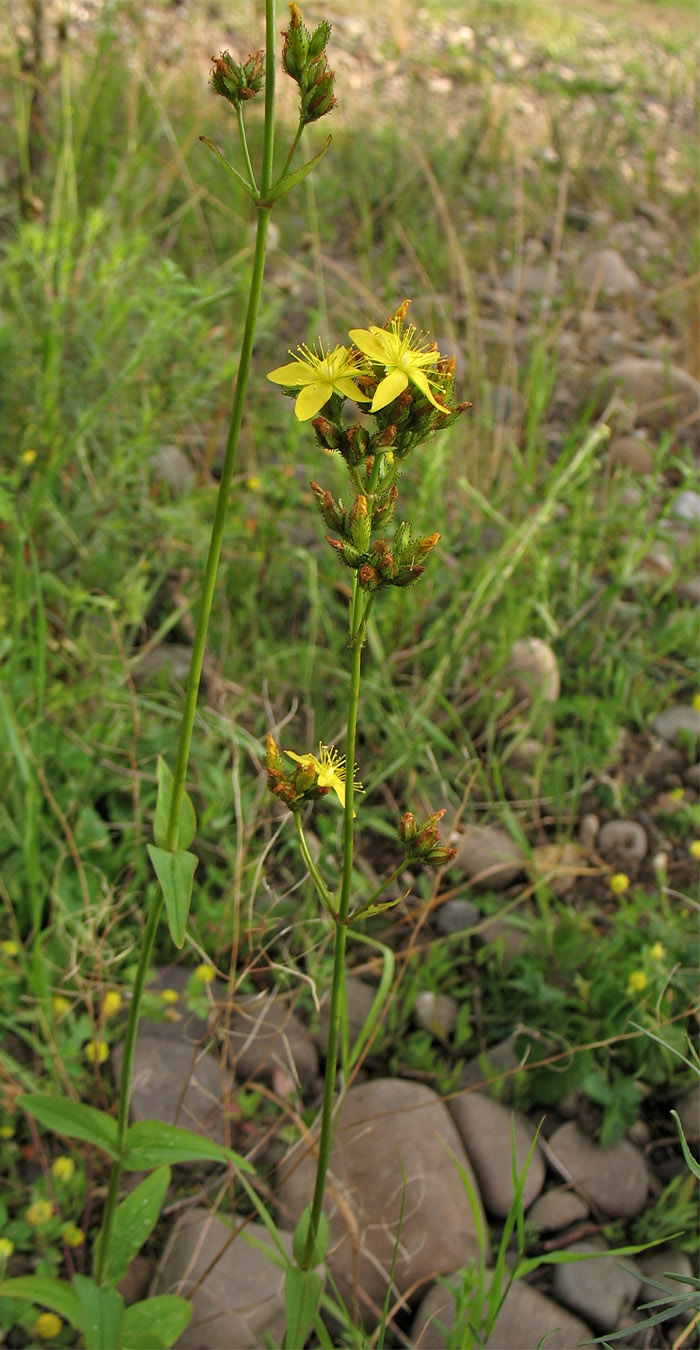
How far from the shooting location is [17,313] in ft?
9.92

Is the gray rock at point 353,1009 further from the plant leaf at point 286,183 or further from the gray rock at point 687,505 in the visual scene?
the gray rock at point 687,505

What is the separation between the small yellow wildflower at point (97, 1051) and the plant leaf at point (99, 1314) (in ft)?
1.43

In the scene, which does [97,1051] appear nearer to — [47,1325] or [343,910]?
[47,1325]

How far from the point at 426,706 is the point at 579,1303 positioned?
126 cm

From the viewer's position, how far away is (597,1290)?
1722 mm

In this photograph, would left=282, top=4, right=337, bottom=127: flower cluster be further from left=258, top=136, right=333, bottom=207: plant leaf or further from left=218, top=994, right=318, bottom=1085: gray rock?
left=218, top=994, right=318, bottom=1085: gray rock

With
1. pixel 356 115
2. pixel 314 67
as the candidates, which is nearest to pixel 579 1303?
pixel 314 67

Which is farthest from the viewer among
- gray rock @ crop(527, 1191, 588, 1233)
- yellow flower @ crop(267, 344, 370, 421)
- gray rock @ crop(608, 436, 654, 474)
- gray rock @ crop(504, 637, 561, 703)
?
gray rock @ crop(608, 436, 654, 474)

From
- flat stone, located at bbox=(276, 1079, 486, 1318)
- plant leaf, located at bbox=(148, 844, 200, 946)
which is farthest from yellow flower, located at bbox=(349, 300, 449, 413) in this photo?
A: flat stone, located at bbox=(276, 1079, 486, 1318)

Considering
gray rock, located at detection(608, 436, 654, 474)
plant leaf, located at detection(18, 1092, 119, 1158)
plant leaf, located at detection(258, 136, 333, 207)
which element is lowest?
plant leaf, located at detection(18, 1092, 119, 1158)

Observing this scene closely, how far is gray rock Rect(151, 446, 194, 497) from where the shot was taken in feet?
9.91

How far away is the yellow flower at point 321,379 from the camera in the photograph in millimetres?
1177

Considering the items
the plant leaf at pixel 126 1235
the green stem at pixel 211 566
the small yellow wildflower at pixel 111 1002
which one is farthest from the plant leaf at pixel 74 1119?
the small yellow wildflower at pixel 111 1002

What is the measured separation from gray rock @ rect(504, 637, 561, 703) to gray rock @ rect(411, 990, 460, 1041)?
0.84 metres
